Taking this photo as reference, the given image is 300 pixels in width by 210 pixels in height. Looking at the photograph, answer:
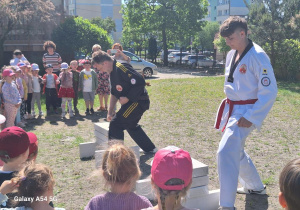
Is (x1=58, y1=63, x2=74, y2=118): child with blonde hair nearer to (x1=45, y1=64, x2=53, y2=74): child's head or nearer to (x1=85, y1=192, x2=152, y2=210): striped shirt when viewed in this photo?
(x1=45, y1=64, x2=53, y2=74): child's head

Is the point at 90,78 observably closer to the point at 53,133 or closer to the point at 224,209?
the point at 53,133

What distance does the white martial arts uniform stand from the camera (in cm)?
405

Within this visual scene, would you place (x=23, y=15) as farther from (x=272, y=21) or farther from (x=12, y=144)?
(x=12, y=144)

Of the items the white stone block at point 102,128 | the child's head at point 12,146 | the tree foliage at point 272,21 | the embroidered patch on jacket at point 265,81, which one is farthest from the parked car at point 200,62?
the child's head at point 12,146

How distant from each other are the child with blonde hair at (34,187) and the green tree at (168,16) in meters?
33.1

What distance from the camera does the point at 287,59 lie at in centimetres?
1980

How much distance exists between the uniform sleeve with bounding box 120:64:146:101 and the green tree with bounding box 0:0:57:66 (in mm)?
15247

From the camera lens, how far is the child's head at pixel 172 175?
8.19 ft

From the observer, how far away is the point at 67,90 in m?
10.3

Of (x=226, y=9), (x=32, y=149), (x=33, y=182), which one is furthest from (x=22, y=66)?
(x=226, y=9)

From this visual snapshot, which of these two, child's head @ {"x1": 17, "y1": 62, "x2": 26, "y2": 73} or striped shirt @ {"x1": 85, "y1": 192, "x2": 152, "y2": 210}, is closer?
striped shirt @ {"x1": 85, "y1": 192, "x2": 152, "y2": 210}

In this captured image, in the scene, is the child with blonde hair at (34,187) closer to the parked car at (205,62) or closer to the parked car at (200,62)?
the parked car at (200,62)

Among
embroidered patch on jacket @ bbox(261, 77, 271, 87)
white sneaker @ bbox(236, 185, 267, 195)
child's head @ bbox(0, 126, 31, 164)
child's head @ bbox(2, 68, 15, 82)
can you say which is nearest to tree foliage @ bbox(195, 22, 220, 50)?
child's head @ bbox(2, 68, 15, 82)

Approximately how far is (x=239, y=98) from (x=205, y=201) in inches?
48.9
